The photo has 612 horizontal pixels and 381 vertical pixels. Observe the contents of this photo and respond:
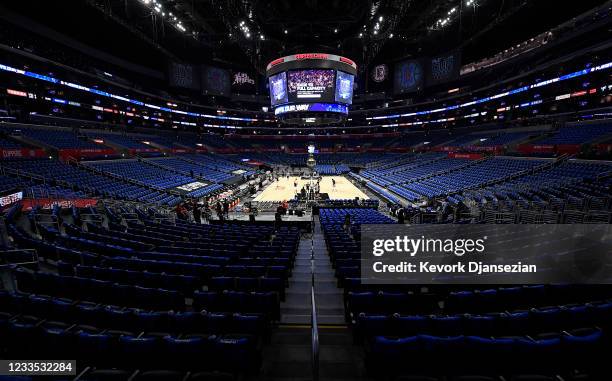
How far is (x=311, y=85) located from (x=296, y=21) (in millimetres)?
4766

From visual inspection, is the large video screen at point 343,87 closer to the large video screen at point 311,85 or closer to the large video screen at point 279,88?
the large video screen at point 311,85

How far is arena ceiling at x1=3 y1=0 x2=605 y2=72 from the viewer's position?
60.5ft

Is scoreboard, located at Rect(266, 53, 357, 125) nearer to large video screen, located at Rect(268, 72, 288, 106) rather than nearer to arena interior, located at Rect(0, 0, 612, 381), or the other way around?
large video screen, located at Rect(268, 72, 288, 106)

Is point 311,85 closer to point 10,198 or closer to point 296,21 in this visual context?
point 296,21

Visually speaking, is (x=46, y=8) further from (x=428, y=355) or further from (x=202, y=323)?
(x=428, y=355)

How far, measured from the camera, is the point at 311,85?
21672 mm

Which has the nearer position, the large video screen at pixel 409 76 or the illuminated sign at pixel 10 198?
the illuminated sign at pixel 10 198

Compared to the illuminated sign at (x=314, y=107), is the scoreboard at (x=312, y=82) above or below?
above

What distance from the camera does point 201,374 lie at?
9.64 feet

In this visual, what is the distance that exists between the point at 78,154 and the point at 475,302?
3021 centimetres

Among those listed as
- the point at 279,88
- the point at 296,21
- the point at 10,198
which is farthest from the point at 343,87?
the point at 10,198

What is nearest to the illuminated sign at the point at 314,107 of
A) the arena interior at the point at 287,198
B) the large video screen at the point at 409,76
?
the arena interior at the point at 287,198

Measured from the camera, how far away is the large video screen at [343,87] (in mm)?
21864

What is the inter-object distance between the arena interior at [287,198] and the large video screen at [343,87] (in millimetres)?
225
